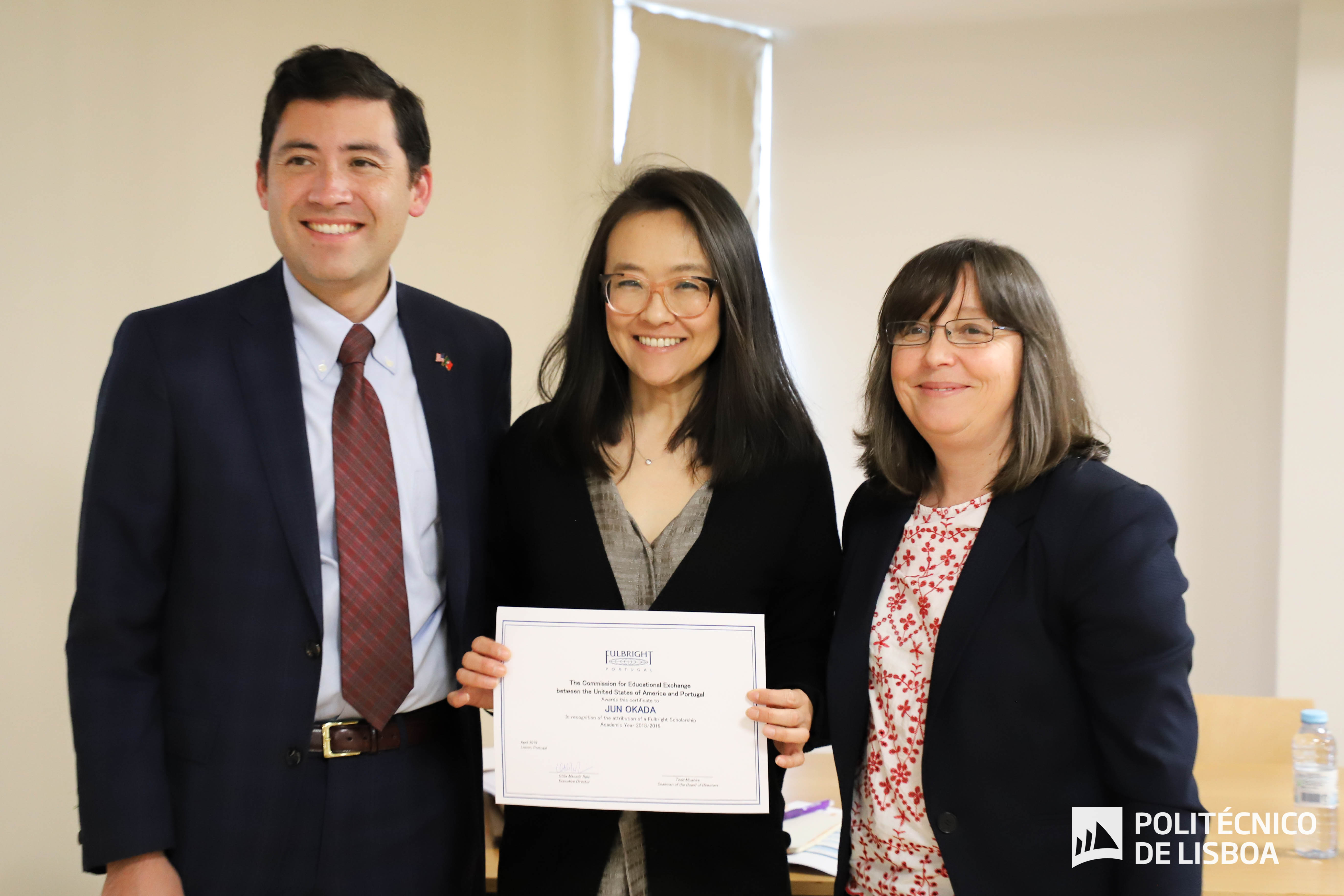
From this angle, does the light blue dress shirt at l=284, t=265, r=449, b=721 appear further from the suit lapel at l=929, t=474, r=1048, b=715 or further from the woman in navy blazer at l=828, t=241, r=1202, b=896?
the suit lapel at l=929, t=474, r=1048, b=715

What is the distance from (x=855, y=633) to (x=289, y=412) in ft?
3.63

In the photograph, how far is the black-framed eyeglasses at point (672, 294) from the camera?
1.99m

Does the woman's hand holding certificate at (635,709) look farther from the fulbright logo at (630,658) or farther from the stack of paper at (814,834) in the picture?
the stack of paper at (814,834)

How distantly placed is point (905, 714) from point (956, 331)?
68 cm

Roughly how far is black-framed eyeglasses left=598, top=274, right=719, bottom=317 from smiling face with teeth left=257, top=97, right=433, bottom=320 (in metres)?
0.48

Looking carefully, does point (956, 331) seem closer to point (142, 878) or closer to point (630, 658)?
point (630, 658)

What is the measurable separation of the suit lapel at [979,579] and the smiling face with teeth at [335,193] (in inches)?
49.6

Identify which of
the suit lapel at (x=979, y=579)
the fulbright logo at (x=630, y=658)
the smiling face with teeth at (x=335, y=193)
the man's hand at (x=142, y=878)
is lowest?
the man's hand at (x=142, y=878)

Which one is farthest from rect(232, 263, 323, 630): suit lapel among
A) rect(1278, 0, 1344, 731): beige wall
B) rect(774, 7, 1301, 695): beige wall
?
rect(1278, 0, 1344, 731): beige wall

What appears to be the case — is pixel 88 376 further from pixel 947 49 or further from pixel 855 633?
pixel 947 49

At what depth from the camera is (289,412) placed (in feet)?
6.04

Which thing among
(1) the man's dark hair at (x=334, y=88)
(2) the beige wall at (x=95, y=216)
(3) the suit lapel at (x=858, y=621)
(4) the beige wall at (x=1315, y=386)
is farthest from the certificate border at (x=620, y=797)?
(4) the beige wall at (x=1315, y=386)

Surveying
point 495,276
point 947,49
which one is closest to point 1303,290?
point 947,49

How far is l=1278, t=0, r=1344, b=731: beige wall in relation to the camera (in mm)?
4672
